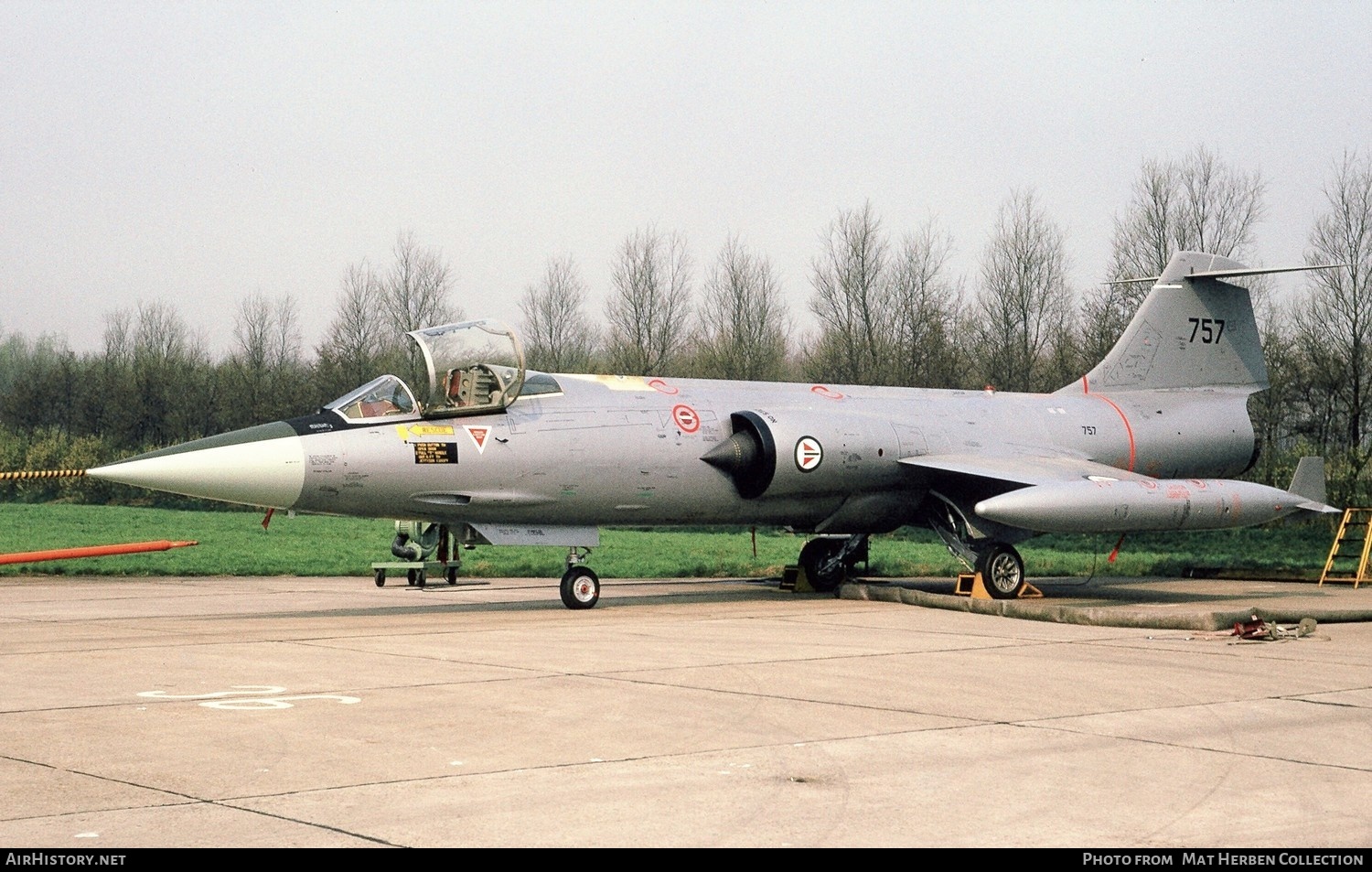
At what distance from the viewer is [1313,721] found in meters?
7.81

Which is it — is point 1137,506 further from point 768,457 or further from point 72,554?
point 72,554

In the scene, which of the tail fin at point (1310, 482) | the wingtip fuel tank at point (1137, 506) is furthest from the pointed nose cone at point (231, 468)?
the tail fin at point (1310, 482)

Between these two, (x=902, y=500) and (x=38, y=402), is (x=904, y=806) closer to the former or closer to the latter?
(x=902, y=500)

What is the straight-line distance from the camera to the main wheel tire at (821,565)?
19.8 meters

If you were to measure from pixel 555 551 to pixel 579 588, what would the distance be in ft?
40.5

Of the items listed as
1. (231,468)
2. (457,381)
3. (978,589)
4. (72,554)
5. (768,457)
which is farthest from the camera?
(978,589)

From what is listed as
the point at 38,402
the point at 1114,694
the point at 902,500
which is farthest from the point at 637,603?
the point at 38,402

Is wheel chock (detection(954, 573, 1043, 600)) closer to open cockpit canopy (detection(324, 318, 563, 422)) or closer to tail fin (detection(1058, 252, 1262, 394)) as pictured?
tail fin (detection(1058, 252, 1262, 394))

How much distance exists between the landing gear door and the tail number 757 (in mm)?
11268

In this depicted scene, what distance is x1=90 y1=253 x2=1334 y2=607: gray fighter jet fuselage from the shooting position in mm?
14299

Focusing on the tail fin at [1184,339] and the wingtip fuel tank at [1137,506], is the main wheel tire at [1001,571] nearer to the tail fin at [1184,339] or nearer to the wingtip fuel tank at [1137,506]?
the wingtip fuel tank at [1137,506]

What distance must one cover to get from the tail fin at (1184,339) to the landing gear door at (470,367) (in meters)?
9.79

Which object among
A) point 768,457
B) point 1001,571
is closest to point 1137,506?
point 1001,571

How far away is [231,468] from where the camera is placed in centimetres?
1346
